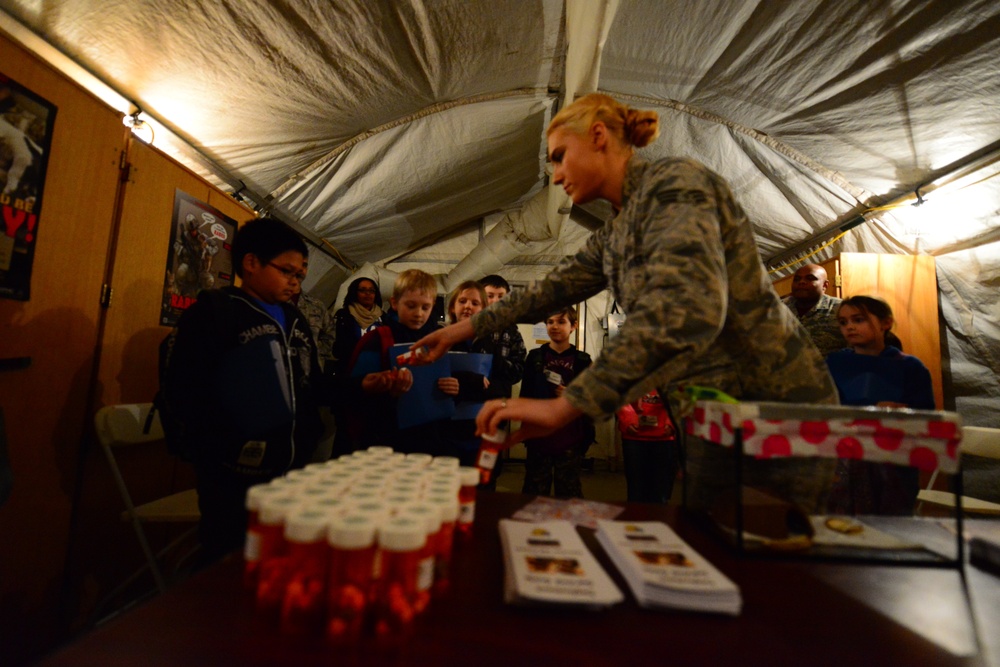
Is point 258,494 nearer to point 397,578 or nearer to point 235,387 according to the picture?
point 397,578

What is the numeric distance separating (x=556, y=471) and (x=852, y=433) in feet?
6.48

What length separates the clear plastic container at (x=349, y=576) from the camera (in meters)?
0.48

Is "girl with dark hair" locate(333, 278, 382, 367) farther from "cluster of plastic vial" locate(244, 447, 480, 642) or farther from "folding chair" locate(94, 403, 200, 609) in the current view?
"cluster of plastic vial" locate(244, 447, 480, 642)

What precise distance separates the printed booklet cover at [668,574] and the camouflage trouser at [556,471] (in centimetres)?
183

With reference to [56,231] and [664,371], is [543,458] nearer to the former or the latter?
[664,371]

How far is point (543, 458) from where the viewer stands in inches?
102

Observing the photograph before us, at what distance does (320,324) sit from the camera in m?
3.36

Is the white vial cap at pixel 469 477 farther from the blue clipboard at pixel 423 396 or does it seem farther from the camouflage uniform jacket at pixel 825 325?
the camouflage uniform jacket at pixel 825 325

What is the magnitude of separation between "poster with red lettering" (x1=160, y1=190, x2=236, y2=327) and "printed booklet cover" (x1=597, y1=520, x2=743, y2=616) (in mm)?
2131

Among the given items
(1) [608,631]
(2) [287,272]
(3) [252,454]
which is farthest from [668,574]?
(2) [287,272]

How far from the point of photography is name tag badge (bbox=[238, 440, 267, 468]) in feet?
4.56

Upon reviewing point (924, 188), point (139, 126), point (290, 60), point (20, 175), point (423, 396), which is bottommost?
point (423, 396)

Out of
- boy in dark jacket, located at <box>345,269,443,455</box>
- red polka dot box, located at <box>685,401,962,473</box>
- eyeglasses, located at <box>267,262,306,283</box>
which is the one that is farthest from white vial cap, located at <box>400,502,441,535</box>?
eyeglasses, located at <box>267,262,306,283</box>

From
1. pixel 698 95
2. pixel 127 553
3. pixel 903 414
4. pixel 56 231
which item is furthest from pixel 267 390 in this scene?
pixel 698 95
